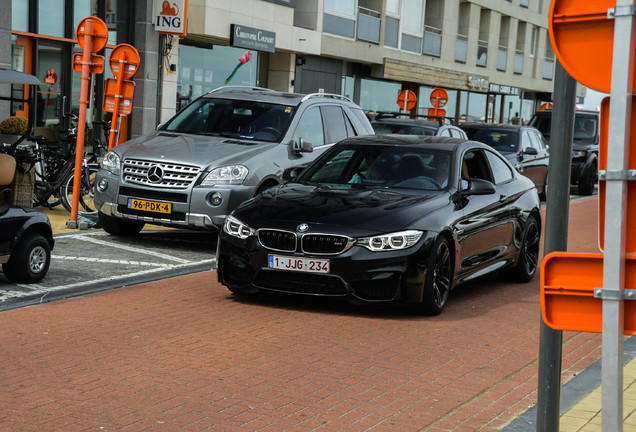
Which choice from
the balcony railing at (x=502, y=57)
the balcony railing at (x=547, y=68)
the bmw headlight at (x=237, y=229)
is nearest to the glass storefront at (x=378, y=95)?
the balcony railing at (x=502, y=57)

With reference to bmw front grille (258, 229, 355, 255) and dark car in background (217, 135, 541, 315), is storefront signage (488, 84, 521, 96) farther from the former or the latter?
bmw front grille (258, 229, 355, 255)

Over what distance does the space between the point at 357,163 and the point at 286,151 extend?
9.61ft

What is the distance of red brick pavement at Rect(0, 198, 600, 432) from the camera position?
554 centimetres

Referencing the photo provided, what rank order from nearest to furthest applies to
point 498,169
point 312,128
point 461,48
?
point 498,169 < point 312,128 < point 461,48

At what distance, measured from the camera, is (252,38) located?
2833cm

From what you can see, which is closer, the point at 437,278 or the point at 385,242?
the point at 385,242

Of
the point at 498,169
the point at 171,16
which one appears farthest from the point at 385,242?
the point at 171,16

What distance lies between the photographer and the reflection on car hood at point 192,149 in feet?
39.3

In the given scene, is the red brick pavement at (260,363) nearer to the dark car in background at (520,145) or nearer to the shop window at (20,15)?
the shop window at (20,15)

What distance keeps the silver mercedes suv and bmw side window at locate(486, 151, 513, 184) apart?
82.6 inches

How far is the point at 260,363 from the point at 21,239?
10.9ft

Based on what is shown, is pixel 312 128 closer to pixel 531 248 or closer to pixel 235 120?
pixel 235 120

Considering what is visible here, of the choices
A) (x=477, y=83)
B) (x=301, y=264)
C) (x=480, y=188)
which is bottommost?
(x=301, y=264)

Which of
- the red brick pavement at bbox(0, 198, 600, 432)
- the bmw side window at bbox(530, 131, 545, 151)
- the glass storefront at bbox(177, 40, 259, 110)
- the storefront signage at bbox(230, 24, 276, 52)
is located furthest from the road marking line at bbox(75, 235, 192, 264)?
the storefront signage at bbox(230, 24, 276, 52)
